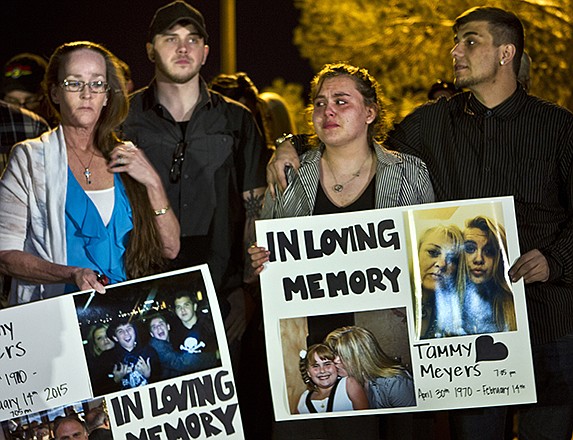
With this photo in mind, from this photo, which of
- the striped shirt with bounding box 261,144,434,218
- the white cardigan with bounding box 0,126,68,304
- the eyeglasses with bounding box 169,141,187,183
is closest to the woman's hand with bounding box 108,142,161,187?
the white cardigan with bounding box 0,126,68,304

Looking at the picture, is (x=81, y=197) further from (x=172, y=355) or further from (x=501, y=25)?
(x=501, y=25)

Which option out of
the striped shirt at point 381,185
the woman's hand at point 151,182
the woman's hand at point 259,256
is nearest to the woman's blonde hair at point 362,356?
the woman's hand at point 259,256

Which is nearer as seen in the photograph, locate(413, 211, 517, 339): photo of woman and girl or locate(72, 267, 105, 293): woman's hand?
locate(72, 267, 105, 293): woman's hand

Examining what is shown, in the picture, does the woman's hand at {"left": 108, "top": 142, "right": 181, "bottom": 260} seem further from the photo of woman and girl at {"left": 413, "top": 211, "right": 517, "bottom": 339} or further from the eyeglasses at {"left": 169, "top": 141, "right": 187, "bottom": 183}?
the photo of woman and girl at {"left": 413, "top": 211, "right": 517, "bottom": 339}

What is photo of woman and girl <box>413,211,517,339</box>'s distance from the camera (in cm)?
467

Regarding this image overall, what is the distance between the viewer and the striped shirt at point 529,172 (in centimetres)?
484

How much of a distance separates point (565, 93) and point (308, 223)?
7.08 metres

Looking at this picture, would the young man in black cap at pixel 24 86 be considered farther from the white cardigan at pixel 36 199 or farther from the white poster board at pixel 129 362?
the white poster board at pixel 129 362

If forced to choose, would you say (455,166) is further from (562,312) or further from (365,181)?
(562,312)

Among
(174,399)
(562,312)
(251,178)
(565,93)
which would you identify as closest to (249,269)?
(251,178)

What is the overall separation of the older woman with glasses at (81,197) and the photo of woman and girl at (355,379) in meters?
0.80

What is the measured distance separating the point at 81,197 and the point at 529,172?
1800 mm

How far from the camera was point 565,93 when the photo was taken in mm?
11188

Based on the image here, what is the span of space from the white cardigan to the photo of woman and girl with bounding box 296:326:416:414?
1.08 meters
